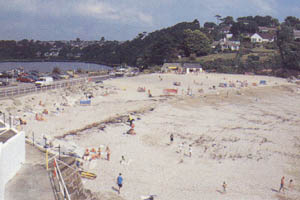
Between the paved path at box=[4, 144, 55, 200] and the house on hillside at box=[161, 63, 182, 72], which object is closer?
the paved path at box=[4, 144, 55, 200]

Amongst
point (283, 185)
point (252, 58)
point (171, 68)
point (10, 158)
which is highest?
point (252, 58)

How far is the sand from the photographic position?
14.0m

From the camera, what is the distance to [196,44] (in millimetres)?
79562

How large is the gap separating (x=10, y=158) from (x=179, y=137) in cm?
1280

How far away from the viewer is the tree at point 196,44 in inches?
3113

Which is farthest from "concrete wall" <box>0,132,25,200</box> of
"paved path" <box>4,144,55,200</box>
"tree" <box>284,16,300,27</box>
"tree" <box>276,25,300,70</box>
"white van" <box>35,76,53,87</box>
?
"tree" <box>284,16,300,27</box>

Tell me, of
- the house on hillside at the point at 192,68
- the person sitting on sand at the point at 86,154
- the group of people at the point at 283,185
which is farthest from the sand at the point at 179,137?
the house on hillside at the point at 192,68

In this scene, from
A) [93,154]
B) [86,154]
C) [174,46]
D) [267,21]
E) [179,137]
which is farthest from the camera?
[267,21]

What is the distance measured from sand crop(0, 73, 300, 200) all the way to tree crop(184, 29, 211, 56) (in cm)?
4301

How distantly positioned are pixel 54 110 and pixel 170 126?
9.36 metres

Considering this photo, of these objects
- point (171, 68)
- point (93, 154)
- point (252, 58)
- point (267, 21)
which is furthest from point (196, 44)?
point (267, 21)

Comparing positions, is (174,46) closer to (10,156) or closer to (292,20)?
(10,156)

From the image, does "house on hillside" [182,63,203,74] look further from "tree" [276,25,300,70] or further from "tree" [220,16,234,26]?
"tree" [220,16,234,26]

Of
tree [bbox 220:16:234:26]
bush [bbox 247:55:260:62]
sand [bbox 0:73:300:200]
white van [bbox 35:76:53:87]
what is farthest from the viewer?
tree [bbox 220:16:234:26]
